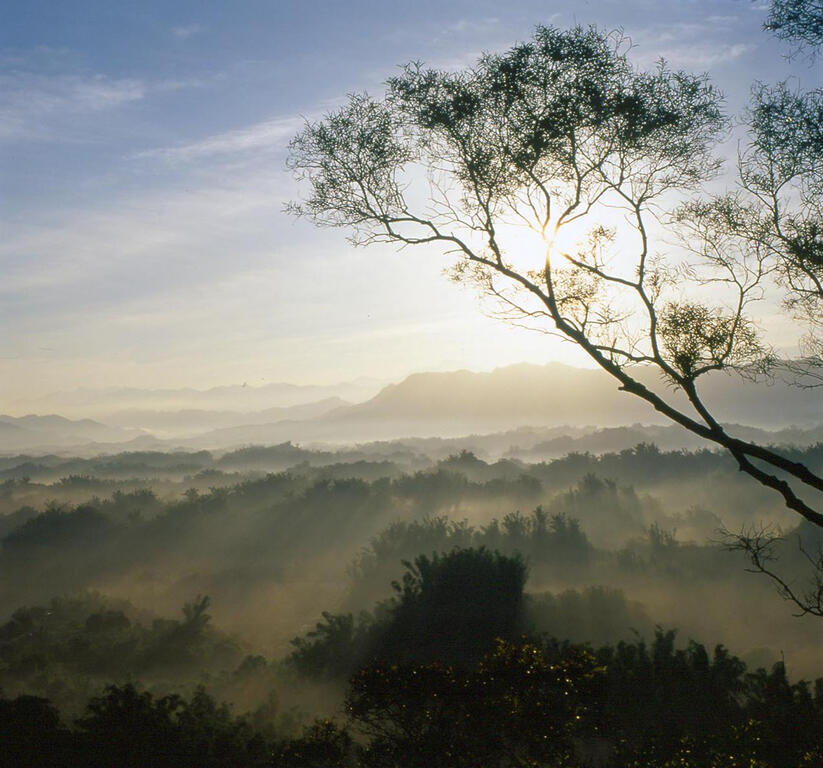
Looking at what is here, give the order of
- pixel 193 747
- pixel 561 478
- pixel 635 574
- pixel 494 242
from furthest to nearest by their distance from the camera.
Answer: pixel 561 478 < pixel 635 574 < pixel 193 747 < pixel 494 242

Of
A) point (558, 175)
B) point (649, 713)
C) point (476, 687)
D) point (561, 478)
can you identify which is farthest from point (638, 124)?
point (561, 478)

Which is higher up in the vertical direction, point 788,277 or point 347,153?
point 347,153

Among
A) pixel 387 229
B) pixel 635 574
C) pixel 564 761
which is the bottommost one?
pixel 635 574

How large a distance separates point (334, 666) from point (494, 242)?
2345cm

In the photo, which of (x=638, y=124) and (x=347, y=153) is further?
(x=347, y=153)

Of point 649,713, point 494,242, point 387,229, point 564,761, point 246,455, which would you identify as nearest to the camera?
point 494,242

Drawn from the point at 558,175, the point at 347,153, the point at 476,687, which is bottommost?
the point at 476,687

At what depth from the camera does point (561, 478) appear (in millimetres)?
96688

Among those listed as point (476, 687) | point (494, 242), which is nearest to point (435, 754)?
point (476, 687)

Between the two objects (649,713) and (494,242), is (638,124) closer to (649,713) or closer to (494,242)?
(494,242)

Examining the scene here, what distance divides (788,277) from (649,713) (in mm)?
14424

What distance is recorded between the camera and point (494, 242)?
8.91 m

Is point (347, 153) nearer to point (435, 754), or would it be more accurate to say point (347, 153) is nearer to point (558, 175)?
point (558, 175)

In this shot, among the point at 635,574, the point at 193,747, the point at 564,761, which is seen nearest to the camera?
the point at 564,761
